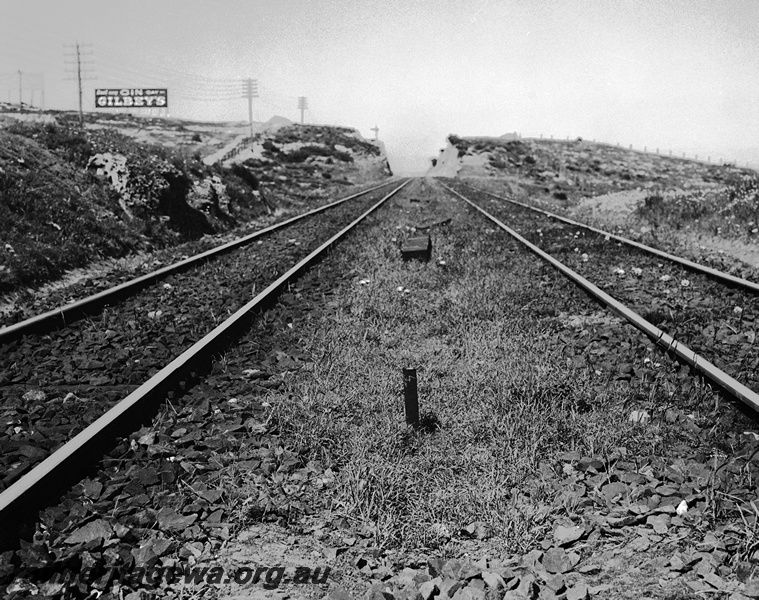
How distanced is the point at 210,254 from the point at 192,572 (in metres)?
7.67

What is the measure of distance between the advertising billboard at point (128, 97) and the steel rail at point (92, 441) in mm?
67780

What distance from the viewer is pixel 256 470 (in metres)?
3.00

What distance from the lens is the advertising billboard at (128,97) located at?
208ft

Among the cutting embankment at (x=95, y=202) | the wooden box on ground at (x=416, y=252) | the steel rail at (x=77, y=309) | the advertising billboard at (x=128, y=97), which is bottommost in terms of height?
the steel rail at (x=77, y=309)

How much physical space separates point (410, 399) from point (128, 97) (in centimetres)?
7244

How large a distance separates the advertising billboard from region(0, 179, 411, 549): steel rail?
6778 cm

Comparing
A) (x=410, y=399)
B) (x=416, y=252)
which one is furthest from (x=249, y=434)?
(x=416, y=252)

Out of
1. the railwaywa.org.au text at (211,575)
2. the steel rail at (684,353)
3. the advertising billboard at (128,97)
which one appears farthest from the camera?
the advertising billboard at (128,97)

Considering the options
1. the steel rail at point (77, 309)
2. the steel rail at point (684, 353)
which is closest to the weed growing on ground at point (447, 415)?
the steel rail at point (684, 353)

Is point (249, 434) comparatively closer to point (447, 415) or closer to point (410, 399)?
point (410, 399)

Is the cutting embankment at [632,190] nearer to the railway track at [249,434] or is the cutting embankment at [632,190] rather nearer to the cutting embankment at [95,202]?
the railway track at [249,434]

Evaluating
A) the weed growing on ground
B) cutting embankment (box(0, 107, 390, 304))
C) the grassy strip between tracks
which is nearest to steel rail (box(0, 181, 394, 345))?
cutting embankment (box(0, 107, 390, 304))

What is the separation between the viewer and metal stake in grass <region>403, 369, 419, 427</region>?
335 cm

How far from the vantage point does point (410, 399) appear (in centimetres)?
338
